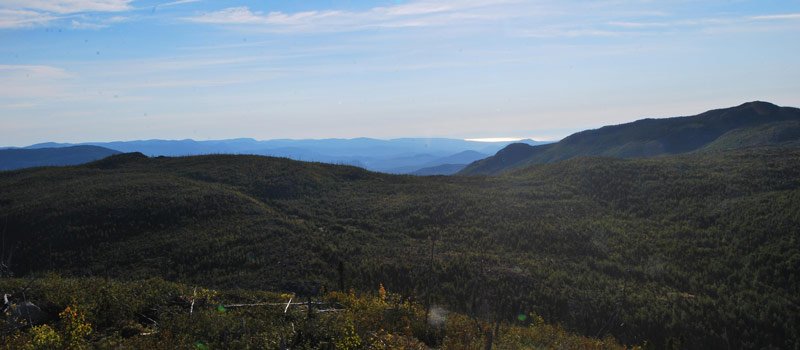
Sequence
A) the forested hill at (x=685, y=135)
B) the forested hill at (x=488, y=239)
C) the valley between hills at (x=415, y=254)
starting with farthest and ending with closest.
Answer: the forested hill at (x=685, y=135), the forested hill at (x=488, y=239), the valley between hills at (x=415, y=254)

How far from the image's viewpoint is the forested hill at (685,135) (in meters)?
98.7

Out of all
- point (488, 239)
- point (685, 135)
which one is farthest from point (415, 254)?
point (685, 135)

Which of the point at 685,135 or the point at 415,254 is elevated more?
the point at 685,135

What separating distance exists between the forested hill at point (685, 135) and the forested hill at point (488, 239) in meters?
59.9

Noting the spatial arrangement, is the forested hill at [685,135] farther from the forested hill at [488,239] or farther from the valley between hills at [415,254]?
the valley between hills at [415,254]

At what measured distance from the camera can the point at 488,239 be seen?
96.4ft

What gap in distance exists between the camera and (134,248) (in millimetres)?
27031

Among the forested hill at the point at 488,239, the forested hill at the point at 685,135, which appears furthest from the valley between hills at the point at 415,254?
the forested hill at the point at 685,135

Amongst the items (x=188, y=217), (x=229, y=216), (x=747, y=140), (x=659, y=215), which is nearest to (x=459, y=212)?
(x=659, y=215)

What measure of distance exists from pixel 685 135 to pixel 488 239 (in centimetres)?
12462

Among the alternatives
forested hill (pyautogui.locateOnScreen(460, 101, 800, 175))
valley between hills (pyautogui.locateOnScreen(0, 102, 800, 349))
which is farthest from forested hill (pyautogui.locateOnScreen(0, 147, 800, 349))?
forested hill (pyautogui.locateOnScreen(460, 101, 800, 175))

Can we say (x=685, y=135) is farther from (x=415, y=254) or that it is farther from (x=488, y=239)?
(x=415, y=254)

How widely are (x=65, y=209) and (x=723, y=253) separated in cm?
3991

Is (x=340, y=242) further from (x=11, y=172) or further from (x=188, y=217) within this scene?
(x=11, y=172)
